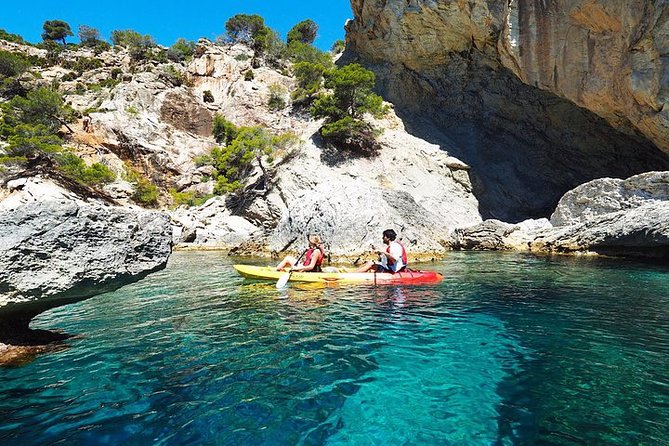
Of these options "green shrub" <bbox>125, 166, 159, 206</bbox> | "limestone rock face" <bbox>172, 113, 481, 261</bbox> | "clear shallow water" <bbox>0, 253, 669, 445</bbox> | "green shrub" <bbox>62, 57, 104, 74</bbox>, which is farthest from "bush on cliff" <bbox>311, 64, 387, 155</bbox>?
"green shrub" <bbox>62, 57, 104, 74</bbox>

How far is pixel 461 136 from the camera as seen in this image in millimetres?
35375

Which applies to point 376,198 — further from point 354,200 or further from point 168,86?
point 168,86

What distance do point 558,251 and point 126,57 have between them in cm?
6379

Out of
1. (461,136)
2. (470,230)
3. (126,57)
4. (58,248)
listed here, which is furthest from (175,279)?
(126,57)

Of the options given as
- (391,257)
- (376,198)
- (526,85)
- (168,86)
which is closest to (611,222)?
(376,198)

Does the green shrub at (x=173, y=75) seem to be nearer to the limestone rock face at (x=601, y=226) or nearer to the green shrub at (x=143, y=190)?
the green shrub at (x=143, y=190)

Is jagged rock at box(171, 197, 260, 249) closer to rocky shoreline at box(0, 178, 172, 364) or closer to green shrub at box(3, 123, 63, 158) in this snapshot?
green shrub at box(3, 123, 63, 158)

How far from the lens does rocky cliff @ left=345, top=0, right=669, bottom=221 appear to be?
1797cm

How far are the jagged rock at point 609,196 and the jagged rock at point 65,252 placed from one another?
775 inches

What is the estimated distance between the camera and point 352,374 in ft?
15.6

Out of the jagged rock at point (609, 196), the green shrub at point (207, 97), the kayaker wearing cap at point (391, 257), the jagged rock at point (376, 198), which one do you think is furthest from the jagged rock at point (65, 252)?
the green shrub at point (207, 97)

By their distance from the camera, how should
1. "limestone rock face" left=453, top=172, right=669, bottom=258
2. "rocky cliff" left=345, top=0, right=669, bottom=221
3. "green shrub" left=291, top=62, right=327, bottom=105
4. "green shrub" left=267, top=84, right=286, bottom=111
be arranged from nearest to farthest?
"limestone rock face" left=453, top=172, right=669, bottom=258, "rocky cliff" left=345, top=0, right=669, bottom=221, "green shrub" left=291, top=62, right=327, bottom=105, "green shrub" left=267, top=84, right=286, bottom=111

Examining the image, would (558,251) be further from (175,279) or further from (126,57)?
(126,57)

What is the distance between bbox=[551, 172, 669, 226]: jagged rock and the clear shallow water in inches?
425
